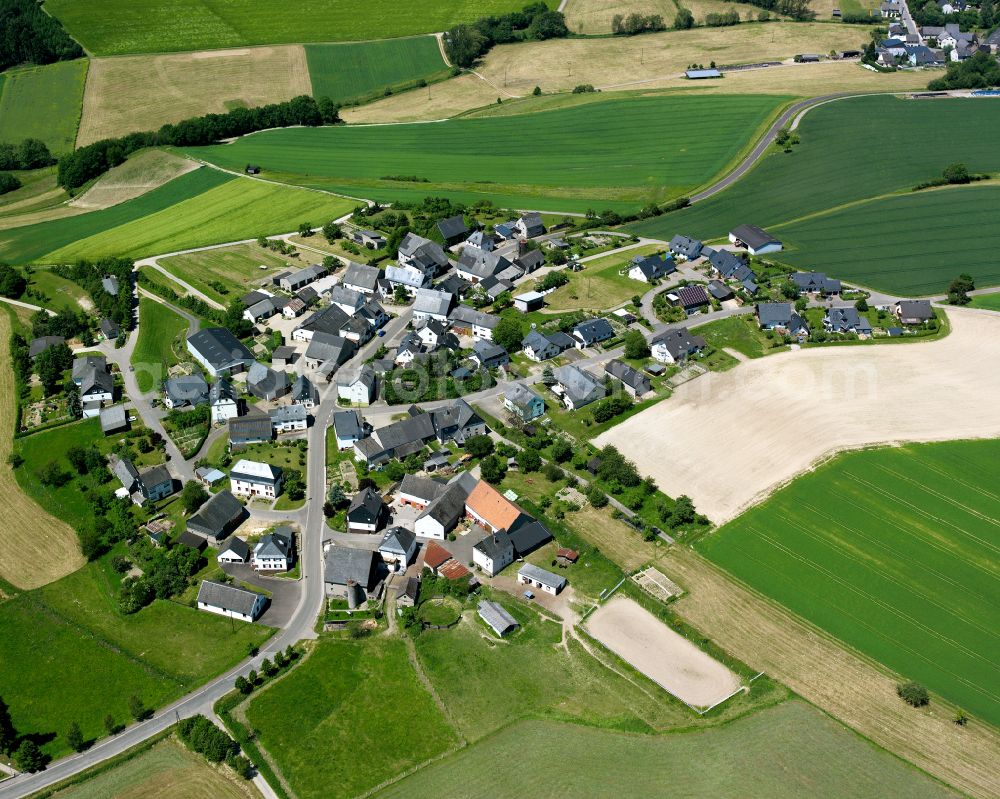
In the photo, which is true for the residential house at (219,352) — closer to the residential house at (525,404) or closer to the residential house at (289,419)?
the residential house at (289,419)

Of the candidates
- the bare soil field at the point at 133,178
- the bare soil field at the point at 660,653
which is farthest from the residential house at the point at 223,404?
the bare soil field at the point at 133,178

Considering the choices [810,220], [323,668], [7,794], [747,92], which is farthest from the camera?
[747,92]

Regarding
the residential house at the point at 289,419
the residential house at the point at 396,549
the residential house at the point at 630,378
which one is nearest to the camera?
the residential house at the point at 396,549

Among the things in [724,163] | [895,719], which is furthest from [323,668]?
[724,163]

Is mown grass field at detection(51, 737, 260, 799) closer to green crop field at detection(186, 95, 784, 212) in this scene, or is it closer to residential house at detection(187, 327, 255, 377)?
residential house at detection(187, 327, 255, 377)

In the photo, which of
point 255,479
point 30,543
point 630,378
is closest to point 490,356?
point 630,378

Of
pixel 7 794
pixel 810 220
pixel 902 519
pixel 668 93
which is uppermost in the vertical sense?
pixel 668 93

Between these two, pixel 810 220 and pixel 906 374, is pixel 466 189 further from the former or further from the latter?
pixel 906 374
